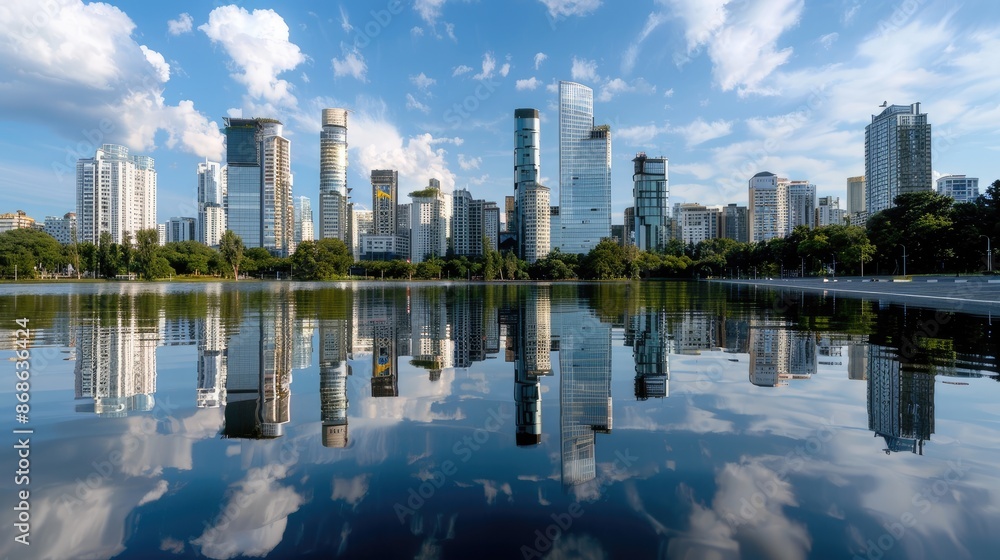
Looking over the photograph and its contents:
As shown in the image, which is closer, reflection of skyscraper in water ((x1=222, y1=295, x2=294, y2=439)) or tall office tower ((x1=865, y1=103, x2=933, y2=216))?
reflection of skyscraper in water ((x1=222, y1=295, x2=294, y2=439))

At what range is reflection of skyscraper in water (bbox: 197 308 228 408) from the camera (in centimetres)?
771

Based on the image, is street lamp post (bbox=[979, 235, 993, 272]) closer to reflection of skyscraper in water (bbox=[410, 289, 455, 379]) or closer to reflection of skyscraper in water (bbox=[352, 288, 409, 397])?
reflection of skyscraper in water (bbox=[410, 289, 455, 379])

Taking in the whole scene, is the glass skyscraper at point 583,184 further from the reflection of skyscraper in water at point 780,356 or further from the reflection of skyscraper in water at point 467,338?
the reflection of skyscraper in water at point 780,356

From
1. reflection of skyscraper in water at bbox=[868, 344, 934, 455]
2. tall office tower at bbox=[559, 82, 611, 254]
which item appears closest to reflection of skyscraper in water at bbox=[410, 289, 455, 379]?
reflection of skyscraper in water at bbox=[868, 344, 934, 455]

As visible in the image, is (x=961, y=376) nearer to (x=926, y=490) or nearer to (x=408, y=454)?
(x=926, y=490)

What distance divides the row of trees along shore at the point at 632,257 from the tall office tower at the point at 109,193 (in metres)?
25.9

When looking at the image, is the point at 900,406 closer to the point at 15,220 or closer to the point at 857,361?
the point at 857,361

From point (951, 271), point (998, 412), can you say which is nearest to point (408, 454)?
point (998, 412)

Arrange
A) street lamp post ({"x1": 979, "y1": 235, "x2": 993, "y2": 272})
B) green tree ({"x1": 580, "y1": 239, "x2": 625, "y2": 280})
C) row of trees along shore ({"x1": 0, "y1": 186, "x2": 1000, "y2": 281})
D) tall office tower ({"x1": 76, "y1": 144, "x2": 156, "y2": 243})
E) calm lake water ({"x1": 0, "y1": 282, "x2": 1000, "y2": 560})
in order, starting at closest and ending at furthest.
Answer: calm lake water ({"x1": 0, "y1": 282, "x2": 1000, "y2": 560}), street lamp post ({"x1": 979, "y1": 235, "x2": 993, "y2": 272}), row of trees along shore ({"x1": 0, "y1": 186, "x2": 1000, "y2": 281}), green tree ({"x1": 580, "y1": 239, "x2": 625, "y2": 280}), tall office tower ({"x1": 76, "y1": 144, "x2": 156, "y2": 243})

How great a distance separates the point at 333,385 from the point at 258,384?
126 centimetres

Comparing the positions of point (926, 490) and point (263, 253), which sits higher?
point (263, 253)

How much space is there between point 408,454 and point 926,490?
4789 millimetres

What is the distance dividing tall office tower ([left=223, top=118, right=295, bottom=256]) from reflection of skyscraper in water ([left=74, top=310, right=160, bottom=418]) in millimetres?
195792

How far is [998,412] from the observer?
691 cm
